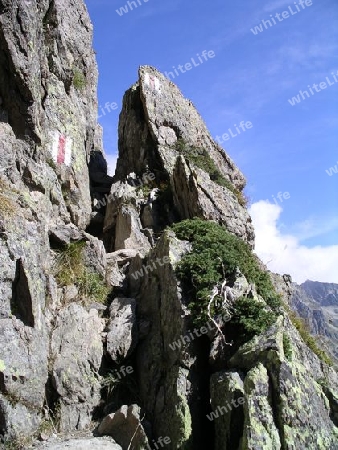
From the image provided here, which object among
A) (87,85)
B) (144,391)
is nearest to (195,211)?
(144,391)

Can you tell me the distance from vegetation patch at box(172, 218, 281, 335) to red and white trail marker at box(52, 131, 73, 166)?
6643mm

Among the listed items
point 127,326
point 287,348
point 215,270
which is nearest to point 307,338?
point 215,270

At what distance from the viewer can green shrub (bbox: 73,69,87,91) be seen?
21.8 metres

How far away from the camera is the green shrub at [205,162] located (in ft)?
66.2

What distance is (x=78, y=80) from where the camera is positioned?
2198 centimetres

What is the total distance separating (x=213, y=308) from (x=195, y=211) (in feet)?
24.8

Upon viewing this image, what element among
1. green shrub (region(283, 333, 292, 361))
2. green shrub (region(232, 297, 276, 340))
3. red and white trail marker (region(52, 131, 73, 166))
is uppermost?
red and white trail marker (region(52, 131, 73, 166))

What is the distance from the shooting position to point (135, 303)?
1199cm

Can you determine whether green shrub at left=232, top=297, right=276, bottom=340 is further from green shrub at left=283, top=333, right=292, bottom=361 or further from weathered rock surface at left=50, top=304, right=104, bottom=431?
weathered rock surface at left=50, top=304, right=104, bottom=431

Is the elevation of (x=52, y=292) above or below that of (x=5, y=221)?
below

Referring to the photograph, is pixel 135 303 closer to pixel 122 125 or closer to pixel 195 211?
pixel 195 211

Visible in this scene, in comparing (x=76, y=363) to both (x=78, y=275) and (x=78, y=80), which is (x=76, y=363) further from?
(x=78, y=80)

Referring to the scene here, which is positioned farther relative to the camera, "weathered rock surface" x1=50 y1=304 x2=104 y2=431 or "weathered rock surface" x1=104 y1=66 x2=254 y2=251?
"weathered rock surface" x1=104 y1=66 x2=254 y2=251

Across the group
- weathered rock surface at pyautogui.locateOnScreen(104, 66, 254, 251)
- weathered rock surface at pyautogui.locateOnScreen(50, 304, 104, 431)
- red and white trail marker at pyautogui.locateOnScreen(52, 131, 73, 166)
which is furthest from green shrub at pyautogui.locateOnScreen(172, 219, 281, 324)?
red and white trail marker at pyautogui.locateOnScreen(52, 131, 73, 166)
